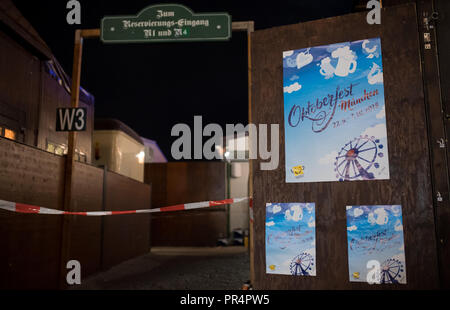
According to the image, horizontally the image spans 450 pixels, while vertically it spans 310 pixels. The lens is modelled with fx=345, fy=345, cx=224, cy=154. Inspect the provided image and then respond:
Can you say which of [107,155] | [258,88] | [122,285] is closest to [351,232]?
[258,88]

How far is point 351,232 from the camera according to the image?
14.3 feet

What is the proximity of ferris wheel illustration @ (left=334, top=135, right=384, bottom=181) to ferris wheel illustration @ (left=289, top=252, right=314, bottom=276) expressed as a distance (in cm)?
111

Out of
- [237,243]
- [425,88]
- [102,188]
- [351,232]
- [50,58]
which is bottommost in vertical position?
[237,243]

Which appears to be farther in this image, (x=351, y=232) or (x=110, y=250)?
(x=110, y=250)

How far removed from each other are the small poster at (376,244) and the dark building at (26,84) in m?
5.80

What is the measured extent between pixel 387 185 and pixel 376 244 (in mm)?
744

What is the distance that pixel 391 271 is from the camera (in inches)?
165

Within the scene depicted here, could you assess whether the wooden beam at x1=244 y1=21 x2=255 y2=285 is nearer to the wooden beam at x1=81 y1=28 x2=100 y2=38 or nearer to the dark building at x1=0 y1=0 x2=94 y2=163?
the wooden beam at x1=81 y1=28 x2=100 y2=38

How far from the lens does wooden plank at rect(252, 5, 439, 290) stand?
4.18 m

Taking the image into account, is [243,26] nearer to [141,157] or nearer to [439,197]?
[439,197]

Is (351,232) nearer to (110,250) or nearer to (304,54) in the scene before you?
(304,54)

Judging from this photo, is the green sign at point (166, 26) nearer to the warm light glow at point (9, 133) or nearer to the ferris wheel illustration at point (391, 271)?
the warm light glow at point (9, 133)

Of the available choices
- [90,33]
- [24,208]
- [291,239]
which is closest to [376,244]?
[291,239]

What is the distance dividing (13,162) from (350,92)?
4674 millimetres
